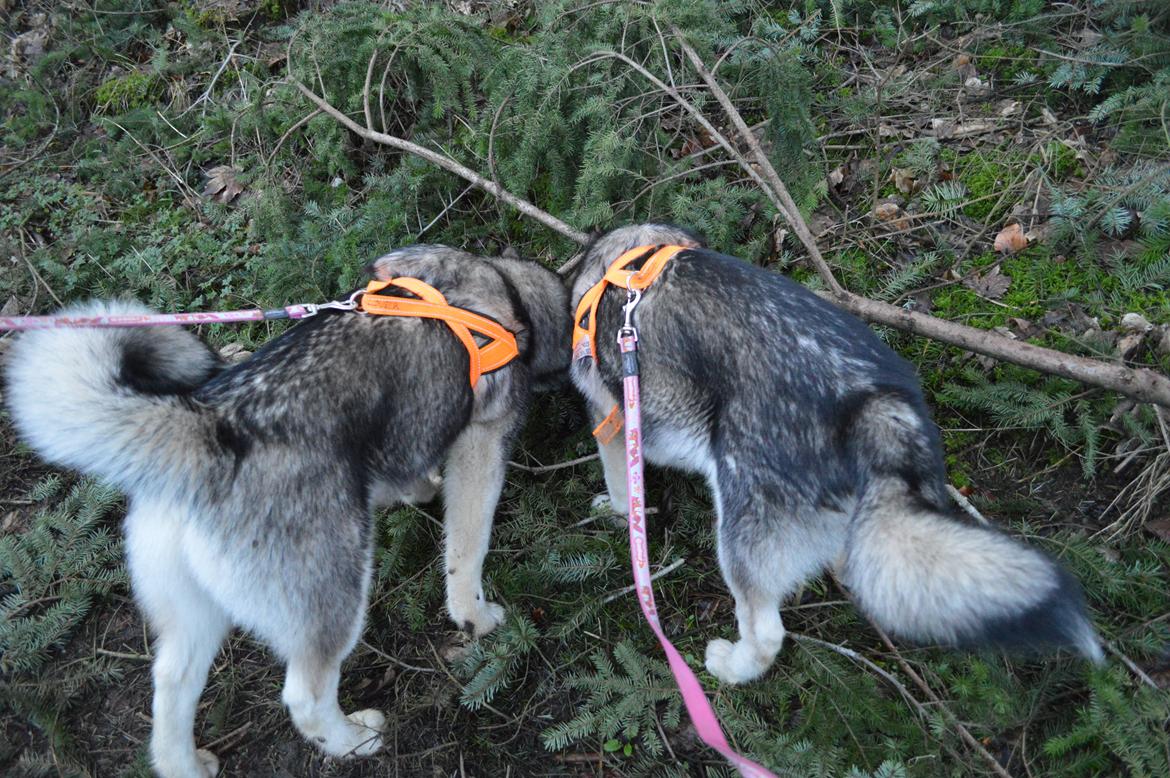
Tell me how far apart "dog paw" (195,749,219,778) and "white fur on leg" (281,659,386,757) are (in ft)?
1.43

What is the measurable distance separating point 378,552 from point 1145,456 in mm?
3606

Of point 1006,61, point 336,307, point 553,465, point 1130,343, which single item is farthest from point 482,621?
point 1006,61

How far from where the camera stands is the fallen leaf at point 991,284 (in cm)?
381

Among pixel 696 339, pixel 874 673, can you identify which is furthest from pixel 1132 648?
pixel 696 339

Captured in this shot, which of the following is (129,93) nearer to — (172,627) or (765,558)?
(172,627)

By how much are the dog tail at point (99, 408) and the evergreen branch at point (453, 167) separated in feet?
7.21

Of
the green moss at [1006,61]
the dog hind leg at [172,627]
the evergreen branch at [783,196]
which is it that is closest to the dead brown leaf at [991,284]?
the evergreen branch at [783,196]

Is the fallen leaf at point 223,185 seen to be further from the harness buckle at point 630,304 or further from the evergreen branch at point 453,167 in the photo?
the harness buckle at point 630,304

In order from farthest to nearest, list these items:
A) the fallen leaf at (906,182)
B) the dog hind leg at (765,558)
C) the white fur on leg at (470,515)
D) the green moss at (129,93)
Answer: the green moss at (129,93) < the fallen leaf at (906,182) < the white fur on leg at (470,515) < the dog hind leg at (765,558)

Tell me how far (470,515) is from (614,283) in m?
1.26

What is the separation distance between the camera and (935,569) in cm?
219

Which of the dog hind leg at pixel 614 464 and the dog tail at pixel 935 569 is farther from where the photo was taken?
the dog hind leg at pixel 614 464

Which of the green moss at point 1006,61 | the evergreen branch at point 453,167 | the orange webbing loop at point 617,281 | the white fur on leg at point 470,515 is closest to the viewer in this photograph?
the orange webbing loop at point 617,281

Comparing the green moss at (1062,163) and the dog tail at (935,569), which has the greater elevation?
the green moss at (1062,163)
